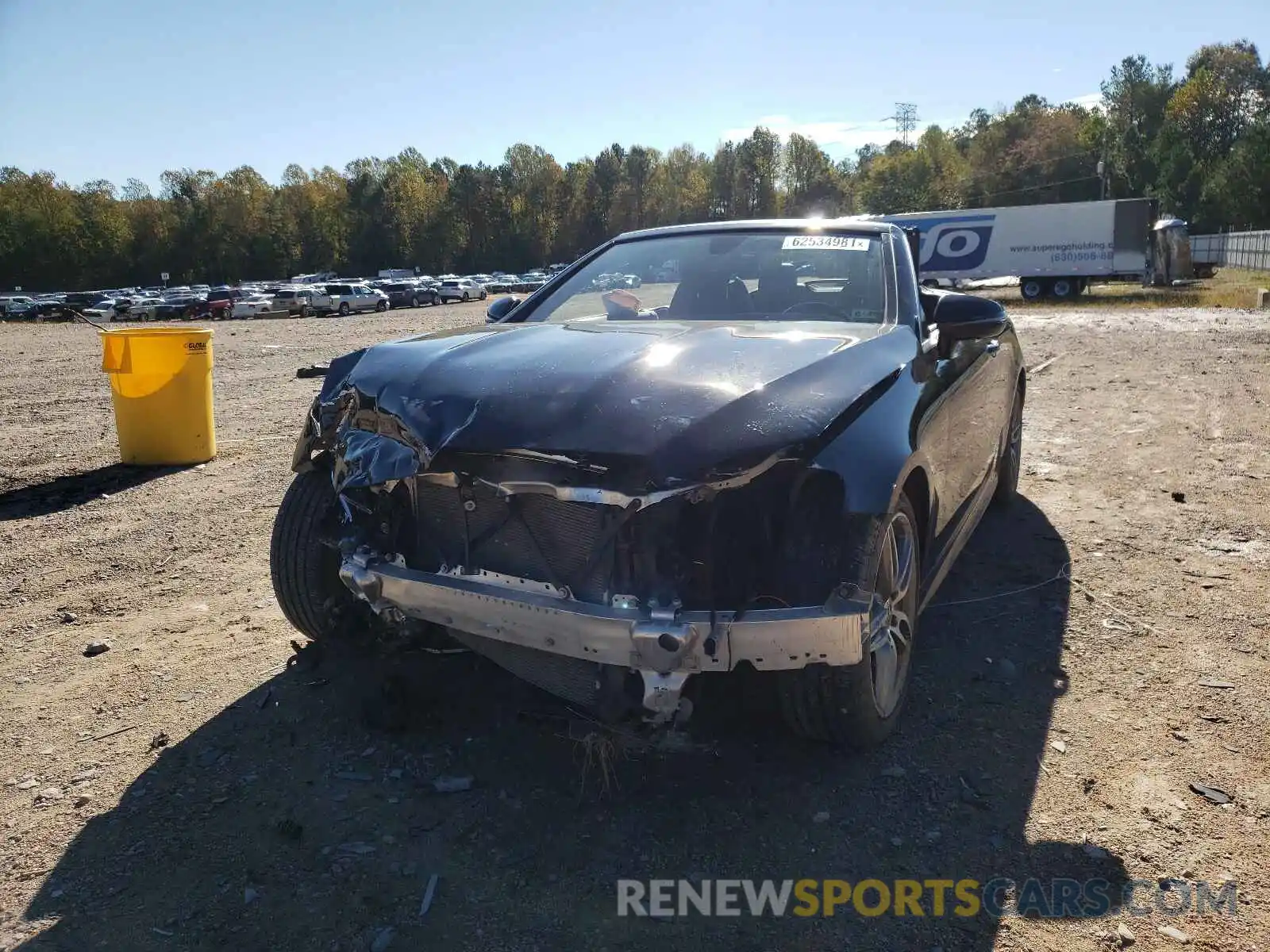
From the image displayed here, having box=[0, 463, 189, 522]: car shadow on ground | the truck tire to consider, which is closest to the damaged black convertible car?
box=[0, 463, 189, 522]: car shadow on ground

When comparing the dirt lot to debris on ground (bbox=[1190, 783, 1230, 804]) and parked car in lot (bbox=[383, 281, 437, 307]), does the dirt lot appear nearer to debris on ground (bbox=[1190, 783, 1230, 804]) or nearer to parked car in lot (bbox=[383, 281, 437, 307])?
debris on ground (bbox=[1190, 783, 1230, 804])

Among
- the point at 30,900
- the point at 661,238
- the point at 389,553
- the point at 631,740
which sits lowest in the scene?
the point at 30,900

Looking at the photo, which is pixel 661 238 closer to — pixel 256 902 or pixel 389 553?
pixel 389 553

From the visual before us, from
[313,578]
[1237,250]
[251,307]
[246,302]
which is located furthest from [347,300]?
[1237,250]

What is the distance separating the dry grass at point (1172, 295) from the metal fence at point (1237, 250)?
7.61 ft

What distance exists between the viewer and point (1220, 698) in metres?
3.36

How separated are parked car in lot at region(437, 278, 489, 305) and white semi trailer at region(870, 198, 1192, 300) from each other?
28.3 meters

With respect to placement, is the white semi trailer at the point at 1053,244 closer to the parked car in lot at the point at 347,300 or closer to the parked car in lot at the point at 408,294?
the parked car in lot at the point at 347,300

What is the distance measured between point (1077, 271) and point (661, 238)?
111 ft

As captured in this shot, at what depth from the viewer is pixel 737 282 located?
155 inches

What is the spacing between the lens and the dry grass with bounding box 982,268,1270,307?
2761 centimetres

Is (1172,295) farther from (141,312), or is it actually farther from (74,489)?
(141,312)

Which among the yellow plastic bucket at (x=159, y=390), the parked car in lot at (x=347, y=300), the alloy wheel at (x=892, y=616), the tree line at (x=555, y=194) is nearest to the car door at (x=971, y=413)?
the alloy wheel at (x=892, y=616)

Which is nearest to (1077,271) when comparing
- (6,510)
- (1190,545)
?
(1190,545)
